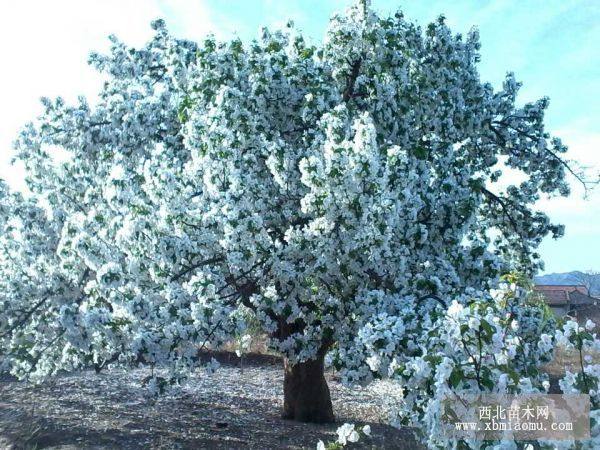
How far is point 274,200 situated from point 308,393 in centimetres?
555

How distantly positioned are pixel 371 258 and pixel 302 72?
3987 mm

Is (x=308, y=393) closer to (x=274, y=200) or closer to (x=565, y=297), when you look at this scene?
(x=274, y=200)

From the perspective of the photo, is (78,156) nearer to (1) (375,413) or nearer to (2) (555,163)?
(1) (375,413)

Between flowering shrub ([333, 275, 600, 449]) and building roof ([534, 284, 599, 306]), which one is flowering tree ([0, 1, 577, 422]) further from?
building roof ([534, 284, 599, 306])

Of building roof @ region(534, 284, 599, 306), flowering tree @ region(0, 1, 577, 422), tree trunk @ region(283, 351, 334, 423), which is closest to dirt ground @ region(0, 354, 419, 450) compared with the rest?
tree trunk @ region(283, 351, 334, 423)

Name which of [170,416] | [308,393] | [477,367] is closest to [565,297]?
[308,393]

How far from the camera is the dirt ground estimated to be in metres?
12.5

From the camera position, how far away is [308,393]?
47.6 ft

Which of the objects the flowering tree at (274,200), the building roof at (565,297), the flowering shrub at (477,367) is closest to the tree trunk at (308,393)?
the flowering tree at (274,200)

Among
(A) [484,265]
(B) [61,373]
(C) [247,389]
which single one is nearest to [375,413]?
(C) [247,389]

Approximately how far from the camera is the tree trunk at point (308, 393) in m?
14.5

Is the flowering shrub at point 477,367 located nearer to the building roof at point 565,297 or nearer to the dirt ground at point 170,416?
the dirt ground at point 170,416

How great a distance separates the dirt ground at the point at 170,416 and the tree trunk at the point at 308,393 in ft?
1.11

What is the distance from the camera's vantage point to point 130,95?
45.5 feet
